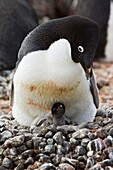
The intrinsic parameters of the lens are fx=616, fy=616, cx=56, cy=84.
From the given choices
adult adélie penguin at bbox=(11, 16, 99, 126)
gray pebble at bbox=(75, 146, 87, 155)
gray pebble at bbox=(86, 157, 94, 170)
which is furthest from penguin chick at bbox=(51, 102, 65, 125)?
gray pebble at bbox=(86, 157, 94, 170)

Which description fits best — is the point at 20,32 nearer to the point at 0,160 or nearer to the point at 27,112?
the point at 27,112

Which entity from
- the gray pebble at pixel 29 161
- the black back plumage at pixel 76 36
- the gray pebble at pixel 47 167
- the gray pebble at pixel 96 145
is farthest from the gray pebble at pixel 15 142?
the black back plumage at pixel 76 36

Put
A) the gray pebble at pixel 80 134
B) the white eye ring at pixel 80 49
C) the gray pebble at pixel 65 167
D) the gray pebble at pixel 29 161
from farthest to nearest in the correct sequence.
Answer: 1. the white eye ring at pixel 80 49
2. the gray pebble at pixel 80 134
3. the gray pebble at pixel 29 161
4. the gray pebble at pixel 65 167

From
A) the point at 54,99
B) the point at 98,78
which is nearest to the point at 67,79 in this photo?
the point at 54,99

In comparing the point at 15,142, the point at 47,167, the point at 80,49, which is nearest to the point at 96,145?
the point at 47,167

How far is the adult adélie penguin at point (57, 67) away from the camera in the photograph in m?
3.35

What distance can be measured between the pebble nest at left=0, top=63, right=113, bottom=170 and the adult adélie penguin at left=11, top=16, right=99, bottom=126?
14 cm

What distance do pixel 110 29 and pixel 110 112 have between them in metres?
3.21

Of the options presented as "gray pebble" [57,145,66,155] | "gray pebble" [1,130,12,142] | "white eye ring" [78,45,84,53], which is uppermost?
"white eye ring" [78,45,84,53]

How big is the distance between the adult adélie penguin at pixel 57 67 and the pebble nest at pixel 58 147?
0.14m

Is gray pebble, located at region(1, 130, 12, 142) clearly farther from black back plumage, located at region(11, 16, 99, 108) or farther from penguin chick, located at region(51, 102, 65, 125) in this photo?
black back plumage, located at region(11, 16, 99, 108)

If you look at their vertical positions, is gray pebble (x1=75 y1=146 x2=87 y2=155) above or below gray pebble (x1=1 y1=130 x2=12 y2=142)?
below

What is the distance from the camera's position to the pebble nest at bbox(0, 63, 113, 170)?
3115 millimetres

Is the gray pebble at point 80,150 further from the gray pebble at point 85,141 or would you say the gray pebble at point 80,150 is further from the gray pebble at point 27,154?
the gray pebble at point 27,154
